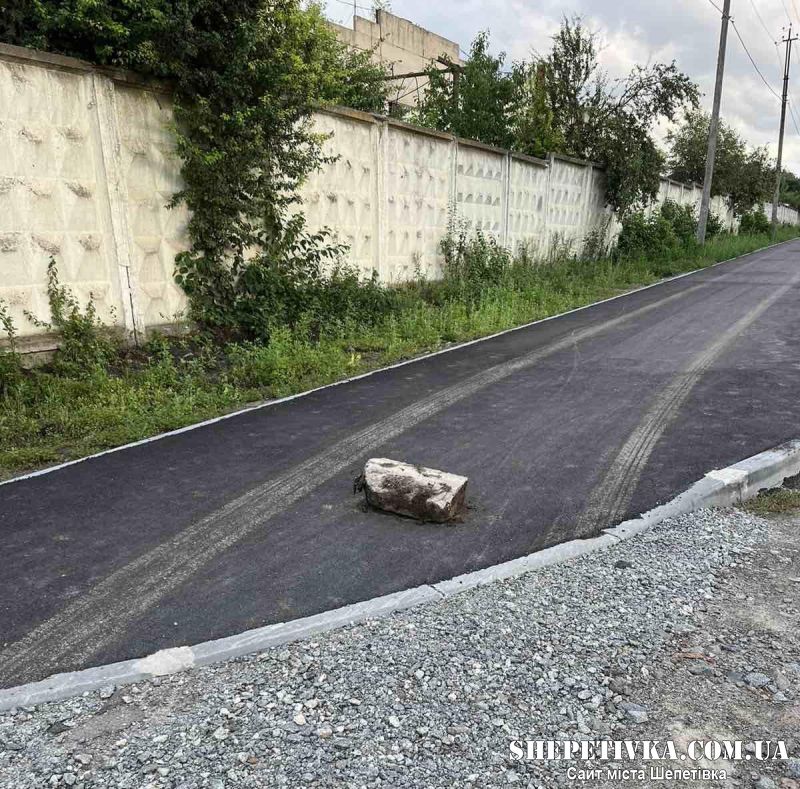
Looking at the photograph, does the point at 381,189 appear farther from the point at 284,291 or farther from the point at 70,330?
the point at 70,330

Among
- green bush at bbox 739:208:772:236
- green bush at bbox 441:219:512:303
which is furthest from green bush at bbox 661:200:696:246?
green bush at bbox 739:208:772:236

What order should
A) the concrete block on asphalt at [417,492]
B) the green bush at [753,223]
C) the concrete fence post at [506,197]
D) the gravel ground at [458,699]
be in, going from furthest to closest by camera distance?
the green bush at [753,223] → the concrete fence post at [506,197] → the concrete block on asphalt at [417,492] → the gravel ground at [458,699]

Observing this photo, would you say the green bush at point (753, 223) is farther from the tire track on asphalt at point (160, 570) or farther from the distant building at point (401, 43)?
the tire track on asphalt at point (160, 570)

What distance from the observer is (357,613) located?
310 centimetres

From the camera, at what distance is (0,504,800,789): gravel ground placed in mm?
2205

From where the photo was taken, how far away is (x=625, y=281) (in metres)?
16.2

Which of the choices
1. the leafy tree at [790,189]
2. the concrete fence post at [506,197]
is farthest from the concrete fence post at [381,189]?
the leafy tree at [790,189]

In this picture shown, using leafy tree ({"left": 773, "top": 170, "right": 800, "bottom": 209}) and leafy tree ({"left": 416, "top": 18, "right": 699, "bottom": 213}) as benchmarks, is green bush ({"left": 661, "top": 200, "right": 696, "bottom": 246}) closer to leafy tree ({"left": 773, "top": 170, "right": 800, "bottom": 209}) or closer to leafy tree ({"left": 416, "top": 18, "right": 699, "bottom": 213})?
leafy tree ({"left": 416, "top": 18, "right": 699, "bottom": 213})

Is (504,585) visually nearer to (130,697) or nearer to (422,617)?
(422,617)

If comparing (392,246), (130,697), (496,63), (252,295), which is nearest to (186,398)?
(252,295)

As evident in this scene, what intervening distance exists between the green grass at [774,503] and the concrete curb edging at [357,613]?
3.4 inches

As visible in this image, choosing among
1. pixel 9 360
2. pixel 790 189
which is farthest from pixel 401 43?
pixel 790 189

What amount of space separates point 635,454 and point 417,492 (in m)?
2.06

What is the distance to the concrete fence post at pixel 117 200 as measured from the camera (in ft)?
23.2
